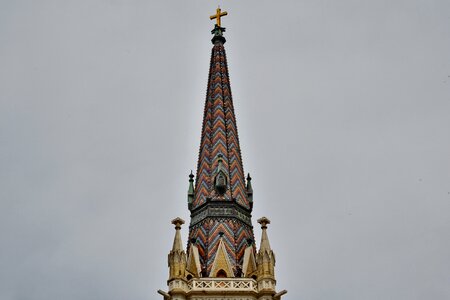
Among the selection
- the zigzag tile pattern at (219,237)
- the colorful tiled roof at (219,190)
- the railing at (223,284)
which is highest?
the colorful tiled roof at (219,190)

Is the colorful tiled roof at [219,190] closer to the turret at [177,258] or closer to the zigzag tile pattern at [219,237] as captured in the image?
the zigzag tile pattern at [219,237]

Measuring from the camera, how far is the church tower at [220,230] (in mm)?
39000

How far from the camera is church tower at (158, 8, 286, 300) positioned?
3900 cm

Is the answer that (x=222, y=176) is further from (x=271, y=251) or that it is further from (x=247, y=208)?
(x=271, y=251)

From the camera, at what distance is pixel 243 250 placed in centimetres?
4162

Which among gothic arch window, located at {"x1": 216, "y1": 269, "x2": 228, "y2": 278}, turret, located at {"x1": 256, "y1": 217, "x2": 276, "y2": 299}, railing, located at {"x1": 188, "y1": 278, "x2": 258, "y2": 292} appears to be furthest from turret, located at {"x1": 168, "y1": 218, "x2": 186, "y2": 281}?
turret, located at {"x1": 256, "y1": 217, "x2": 276, "y2": 299}

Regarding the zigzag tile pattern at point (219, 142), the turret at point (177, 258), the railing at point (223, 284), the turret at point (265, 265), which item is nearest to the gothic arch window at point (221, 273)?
the railing at point (223, 284)

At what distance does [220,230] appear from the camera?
4219 centimetres

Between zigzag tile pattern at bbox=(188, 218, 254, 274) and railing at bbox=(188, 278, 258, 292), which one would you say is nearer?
railing at bbox=(188, 278, 258, 292)

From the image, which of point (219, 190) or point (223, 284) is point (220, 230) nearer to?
point (219, 190)

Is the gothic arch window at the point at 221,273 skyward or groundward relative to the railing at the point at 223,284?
skyward

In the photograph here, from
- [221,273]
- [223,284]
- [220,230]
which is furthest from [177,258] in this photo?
[220,230]

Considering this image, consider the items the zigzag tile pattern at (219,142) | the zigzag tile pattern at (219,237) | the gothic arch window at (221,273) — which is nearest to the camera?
the gothic arch window at (221,273)

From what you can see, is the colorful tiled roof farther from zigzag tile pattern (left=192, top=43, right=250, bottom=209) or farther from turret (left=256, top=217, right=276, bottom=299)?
turret (left=256, top=217, right=276, bottom=299)
